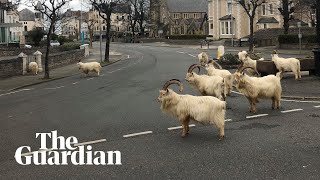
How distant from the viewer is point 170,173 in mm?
8117

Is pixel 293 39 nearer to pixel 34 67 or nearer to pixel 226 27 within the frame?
pixel 226 27

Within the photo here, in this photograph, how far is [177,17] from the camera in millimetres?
140125

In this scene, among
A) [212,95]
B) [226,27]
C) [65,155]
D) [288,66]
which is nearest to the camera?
[65,155]

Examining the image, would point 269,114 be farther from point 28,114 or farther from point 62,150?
point 28,114

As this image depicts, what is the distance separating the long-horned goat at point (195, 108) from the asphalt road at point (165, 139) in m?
0.48

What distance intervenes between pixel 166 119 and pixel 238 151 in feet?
13.7

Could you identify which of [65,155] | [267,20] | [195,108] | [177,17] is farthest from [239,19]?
[65,155]

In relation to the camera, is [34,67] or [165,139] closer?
[165,139]

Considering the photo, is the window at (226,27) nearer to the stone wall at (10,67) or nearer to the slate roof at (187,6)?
the slate roof at (187,6)

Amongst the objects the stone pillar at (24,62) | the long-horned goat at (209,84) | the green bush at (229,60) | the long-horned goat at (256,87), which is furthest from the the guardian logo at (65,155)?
the stone pillar at (24,62)

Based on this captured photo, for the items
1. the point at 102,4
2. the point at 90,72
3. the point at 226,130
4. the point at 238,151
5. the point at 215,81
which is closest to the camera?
the point at 238,151

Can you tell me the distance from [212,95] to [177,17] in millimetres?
128294

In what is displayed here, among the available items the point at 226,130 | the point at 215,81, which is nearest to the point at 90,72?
the point at 215,81

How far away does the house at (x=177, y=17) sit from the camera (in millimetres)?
127375
